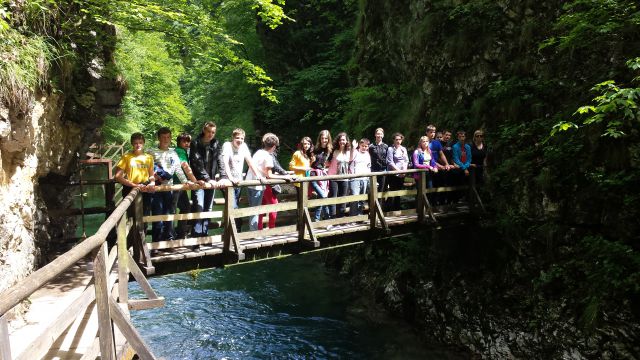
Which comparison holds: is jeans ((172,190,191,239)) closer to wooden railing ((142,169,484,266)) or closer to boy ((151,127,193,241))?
boy ((151,127,193,241))

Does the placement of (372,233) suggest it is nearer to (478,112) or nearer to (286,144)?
(478,112)

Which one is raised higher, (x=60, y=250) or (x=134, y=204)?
(x=134, y=204)

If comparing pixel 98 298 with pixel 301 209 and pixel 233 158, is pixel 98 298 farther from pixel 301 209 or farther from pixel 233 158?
pixel 301 209

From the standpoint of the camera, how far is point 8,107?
Answer: 20.0 feet

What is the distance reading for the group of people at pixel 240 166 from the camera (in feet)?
22.7

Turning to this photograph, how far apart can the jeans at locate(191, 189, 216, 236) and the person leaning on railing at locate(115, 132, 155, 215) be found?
30.0 inches

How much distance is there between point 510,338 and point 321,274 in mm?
7357

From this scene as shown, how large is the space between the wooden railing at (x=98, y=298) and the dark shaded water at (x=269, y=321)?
5.41 metres

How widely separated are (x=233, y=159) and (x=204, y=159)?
1.50ft

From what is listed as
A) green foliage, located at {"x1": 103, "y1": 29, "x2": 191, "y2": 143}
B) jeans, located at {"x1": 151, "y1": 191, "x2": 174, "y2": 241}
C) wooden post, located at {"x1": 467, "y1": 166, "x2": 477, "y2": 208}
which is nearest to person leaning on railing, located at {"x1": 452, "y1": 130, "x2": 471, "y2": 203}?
wooden post, located at {"x1": 467, "y1": 166, "x2": 477, "y2": 208}

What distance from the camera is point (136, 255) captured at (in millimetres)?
6344

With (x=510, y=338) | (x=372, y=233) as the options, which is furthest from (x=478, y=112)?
(x=510, y=338)

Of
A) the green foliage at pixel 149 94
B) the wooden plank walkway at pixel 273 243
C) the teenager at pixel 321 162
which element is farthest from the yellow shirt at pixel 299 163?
the green foliage at pixel 149 94

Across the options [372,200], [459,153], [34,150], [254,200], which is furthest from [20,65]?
[459,153]
